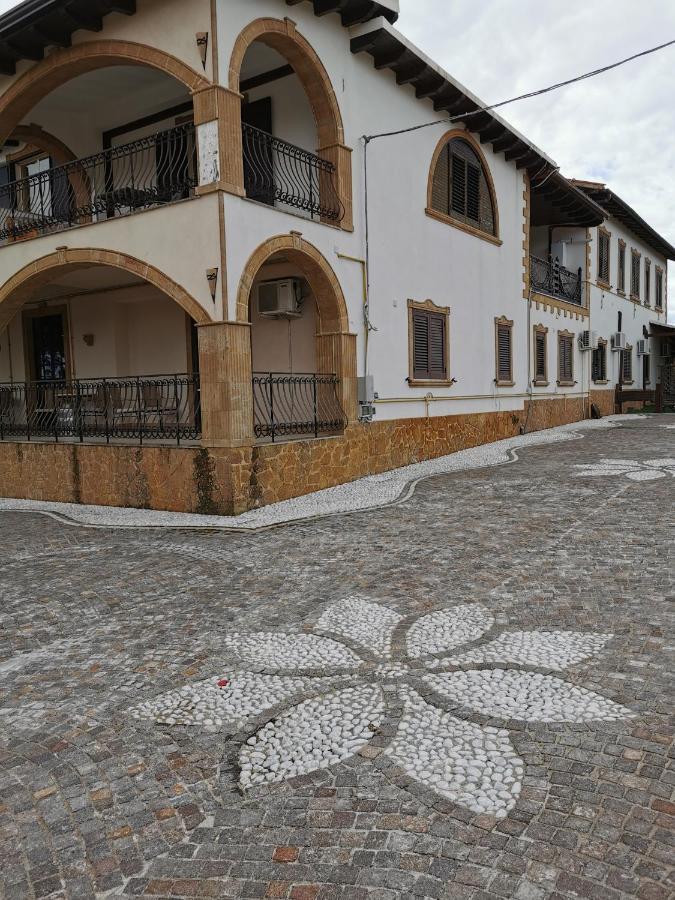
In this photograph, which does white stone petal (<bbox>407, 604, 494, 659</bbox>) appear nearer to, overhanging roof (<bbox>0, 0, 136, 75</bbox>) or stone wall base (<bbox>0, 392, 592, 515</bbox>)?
stone wall base (<bbox>0, 392, 592, 515</bbox>)

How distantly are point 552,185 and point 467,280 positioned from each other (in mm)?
4801

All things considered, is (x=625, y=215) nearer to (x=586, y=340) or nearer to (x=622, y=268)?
(x=622, y=268)

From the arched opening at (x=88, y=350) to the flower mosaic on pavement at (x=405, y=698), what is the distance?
6130 mm

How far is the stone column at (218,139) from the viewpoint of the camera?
780 centimetres

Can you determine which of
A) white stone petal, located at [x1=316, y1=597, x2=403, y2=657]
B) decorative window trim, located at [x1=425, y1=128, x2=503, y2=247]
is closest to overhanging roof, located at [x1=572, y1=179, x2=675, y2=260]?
decorative window trim, located at [x1=425, y1=128, x2=503, y2=247]

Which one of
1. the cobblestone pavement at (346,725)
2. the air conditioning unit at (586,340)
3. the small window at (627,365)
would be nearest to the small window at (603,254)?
the air conditioning unit at (586,340)

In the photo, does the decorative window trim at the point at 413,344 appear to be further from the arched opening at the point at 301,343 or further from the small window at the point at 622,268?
the small window at the point at 622,268

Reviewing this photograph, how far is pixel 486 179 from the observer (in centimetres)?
1418

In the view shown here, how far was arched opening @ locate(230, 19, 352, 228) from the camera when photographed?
926 cm

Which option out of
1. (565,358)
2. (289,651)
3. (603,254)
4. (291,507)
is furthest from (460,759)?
(603,254)

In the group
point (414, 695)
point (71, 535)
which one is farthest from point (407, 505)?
point (414, 695)

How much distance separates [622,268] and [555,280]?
20.4 ft

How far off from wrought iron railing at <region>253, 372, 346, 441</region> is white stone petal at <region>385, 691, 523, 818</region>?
6.55m

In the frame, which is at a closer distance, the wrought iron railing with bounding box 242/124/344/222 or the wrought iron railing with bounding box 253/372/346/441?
the wrought iron railing with bounding box 253/372/346/441
